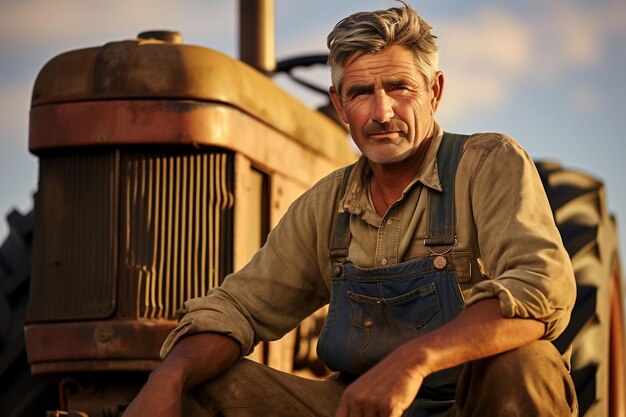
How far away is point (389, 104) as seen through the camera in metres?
3.29

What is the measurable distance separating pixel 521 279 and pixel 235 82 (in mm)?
1735

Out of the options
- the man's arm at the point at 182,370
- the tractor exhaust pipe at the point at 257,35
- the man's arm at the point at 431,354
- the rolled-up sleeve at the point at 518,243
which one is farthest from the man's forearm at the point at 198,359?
the tractor exhaust pipe at the point at 257,35

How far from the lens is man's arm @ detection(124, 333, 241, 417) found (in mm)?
3098

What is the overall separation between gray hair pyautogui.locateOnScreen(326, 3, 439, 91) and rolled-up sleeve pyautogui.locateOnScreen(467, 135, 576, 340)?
292mm

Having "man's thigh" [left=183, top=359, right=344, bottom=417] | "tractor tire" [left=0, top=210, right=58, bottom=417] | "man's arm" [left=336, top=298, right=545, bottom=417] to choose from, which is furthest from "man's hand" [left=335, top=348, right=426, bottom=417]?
"tractor tire" [left=0, top=210, right=58, bottom=417]

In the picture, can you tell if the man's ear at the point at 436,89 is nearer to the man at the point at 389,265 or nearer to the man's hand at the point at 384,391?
the man at the point at 389,265

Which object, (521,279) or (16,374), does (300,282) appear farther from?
(16,374)

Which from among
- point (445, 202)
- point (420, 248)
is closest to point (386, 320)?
point (420, 248)

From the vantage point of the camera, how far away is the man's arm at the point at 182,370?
122 inches

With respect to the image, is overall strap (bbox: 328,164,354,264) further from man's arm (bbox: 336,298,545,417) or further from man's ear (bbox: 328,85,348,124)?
man's arm (bbox: 336,298,545,417)

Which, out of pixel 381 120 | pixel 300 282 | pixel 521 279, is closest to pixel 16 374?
pixel 300 282

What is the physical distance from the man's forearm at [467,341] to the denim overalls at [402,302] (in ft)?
1.00

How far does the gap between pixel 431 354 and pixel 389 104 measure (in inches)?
29.9

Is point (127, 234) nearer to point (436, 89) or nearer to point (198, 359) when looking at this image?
point (198, 359)
